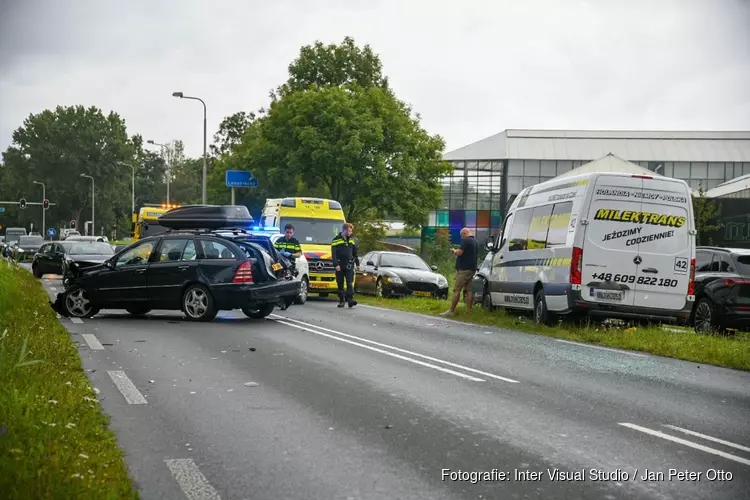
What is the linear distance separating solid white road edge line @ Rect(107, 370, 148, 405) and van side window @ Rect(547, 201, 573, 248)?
8.44m

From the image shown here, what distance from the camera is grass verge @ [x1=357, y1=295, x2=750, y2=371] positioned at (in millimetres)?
12250

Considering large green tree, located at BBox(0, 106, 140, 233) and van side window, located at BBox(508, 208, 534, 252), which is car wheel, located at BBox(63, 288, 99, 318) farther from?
large green tree, located at BBox(0, 106, 140, 233)

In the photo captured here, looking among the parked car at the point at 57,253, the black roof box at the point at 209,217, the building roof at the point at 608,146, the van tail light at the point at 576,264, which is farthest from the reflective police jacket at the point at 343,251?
the building roof at the point at 608,146

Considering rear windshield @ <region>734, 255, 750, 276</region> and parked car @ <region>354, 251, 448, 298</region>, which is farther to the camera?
parked car @ <region>354, 251, 448, 298</region>

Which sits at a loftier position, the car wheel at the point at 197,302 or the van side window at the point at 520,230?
the van side window at the point at 520,230

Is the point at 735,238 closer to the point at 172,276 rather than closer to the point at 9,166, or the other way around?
the point at 172,276

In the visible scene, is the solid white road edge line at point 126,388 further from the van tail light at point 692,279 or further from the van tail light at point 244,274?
the van tail light at point 692,279

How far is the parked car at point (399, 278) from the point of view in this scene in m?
25.6

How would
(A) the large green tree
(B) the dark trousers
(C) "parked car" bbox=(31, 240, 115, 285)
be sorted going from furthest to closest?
(A) the large green tree
(C) "parked car" bbox=(31, 240, 115, 285)
(B) the dark trousers

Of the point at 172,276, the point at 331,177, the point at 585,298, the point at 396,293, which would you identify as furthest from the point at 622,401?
the point at 331,177

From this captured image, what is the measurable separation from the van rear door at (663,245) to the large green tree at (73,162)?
335 feet

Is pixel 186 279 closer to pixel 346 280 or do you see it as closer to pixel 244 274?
pixel 244 274

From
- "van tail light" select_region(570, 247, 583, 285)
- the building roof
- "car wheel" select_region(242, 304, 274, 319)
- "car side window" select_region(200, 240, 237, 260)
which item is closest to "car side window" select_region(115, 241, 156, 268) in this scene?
"car side window" select_region(200, 240, 237, 260)

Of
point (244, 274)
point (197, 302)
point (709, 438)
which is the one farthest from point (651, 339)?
point (197, 302)
